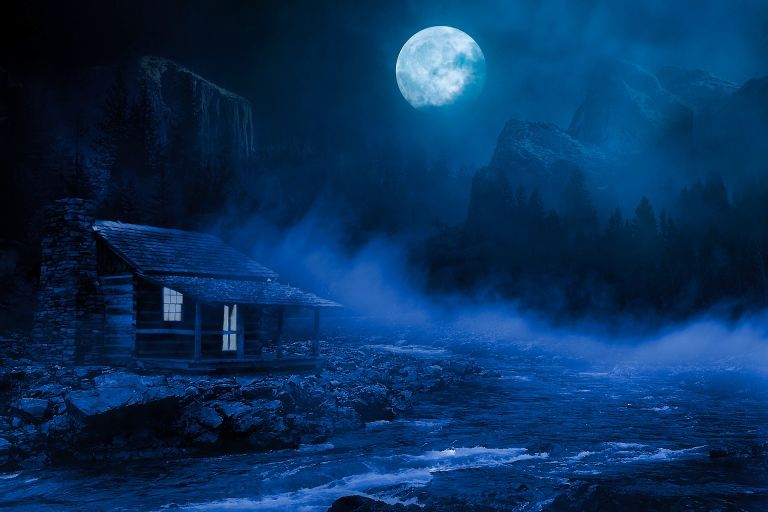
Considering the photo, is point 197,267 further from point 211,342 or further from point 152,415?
point 152,415

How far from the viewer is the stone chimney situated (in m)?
23.9

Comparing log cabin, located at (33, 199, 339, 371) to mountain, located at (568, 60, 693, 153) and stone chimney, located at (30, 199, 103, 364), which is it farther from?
mountain, located at (568, 60, 693, 153)

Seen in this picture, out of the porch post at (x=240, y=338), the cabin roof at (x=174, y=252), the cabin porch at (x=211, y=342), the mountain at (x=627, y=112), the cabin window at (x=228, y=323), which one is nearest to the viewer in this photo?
the cabin porch at (x=211, y=342)

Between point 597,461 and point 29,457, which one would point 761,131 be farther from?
point 29,457

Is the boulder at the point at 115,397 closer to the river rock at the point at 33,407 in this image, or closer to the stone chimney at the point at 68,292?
the river rock at the point at 33,407

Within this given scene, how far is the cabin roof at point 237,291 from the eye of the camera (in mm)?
22969

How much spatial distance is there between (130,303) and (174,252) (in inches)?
136

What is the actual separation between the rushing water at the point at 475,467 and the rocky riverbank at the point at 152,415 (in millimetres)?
771

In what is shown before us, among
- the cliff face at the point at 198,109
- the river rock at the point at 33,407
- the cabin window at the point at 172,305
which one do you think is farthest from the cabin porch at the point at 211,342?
the cliff face at the point at 198,109

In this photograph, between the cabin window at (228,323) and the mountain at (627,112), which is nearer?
the cabin window at (228,323)

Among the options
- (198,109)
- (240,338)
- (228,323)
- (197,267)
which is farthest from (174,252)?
(198,109)

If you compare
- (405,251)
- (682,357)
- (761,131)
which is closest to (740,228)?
(682,357)

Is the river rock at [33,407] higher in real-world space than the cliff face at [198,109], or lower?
lower

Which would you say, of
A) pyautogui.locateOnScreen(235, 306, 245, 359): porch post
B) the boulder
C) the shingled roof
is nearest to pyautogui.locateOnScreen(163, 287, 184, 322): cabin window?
the shingled roof
